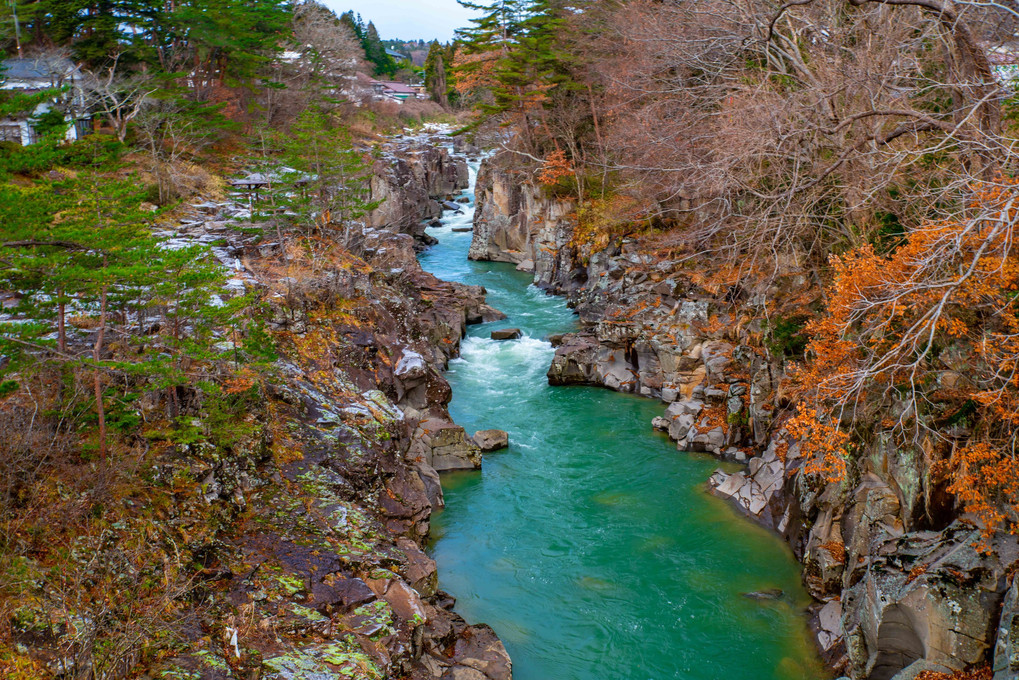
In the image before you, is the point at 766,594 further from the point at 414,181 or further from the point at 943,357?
the point at 414,181

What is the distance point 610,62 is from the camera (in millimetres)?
29688

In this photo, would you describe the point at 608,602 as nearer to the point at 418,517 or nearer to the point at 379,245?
the point at 418,517

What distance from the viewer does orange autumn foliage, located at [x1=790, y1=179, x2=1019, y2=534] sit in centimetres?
1027

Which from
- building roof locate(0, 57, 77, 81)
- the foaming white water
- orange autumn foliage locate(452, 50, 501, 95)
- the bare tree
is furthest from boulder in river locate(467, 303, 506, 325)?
building roof locate(0, 57, 77, 81)

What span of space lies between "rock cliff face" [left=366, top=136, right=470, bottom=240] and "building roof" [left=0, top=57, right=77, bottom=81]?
47.4ft

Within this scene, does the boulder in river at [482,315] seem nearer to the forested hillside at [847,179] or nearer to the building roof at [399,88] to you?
the forested hillside at [847,179]

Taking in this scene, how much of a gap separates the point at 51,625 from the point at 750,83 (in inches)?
879

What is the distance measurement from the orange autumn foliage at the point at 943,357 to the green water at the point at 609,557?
3193 millimetres

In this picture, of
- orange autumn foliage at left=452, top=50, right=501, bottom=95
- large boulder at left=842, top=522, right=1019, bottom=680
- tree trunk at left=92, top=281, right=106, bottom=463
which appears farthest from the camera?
orange autumn foliage at left=452, top=50, right=501, bottom=95

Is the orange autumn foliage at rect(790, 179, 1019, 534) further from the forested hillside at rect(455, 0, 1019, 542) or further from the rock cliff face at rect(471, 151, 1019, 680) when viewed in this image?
the rock cliff face at rect(471, 151, 1019, 680)

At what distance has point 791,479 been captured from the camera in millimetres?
15422

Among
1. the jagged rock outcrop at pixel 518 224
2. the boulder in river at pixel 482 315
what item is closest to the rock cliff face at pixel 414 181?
the jagged rock outcrop at pixel 518 224

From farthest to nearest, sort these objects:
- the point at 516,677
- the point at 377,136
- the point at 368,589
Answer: the point at 377,136 → the point at 516,677 → the point at 368,589

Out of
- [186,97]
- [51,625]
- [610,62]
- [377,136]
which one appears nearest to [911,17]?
[610,62]
